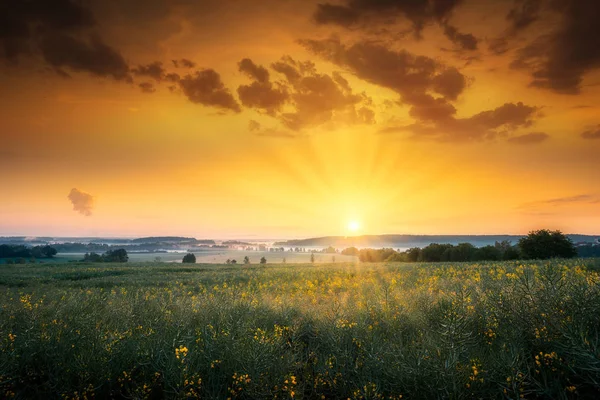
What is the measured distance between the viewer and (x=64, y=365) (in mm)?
5539

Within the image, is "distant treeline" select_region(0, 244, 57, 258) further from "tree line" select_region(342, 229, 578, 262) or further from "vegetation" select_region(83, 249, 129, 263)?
"tree line" select_region(342, 229, 578, 262)

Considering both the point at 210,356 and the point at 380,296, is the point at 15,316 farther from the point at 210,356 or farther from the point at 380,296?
the point at 380,296

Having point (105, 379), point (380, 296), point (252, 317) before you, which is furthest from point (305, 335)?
point (105, 379)

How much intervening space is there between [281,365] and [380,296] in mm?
5507

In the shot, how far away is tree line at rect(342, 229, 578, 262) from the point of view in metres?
41.8

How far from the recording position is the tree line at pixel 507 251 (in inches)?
1645

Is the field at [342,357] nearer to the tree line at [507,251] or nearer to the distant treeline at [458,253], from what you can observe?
the tree line at [507,251]

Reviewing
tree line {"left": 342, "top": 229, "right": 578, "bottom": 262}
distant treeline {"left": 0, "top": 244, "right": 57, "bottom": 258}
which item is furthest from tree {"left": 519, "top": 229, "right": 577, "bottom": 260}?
distant treeline {"left": 0, "top": 244, "right": 57, "bottom": 258}

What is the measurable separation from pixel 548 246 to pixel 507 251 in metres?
4.99

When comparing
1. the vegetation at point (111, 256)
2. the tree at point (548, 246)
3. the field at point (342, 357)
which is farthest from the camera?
the vegetation at point (111, 256)

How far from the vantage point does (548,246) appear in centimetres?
4181

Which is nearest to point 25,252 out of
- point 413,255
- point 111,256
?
point 111,256

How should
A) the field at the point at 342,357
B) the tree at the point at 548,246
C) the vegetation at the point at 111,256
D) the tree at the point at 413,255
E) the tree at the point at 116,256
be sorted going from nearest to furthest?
the field at the point at 342,357, the tree at the point at 548,246, the tree at the point at 413,255, the vegetation at the point at 111,256, the tree at the point at 116,256

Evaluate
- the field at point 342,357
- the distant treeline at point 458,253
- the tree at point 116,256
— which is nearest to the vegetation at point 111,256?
the tree at point 116,256
